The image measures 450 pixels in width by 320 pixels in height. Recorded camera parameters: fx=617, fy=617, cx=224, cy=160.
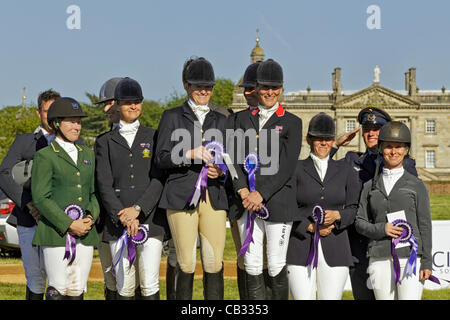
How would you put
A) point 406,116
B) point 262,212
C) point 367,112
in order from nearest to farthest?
point 262,212 < point 367,112 < point 406,116

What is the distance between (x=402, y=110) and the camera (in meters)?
84.1

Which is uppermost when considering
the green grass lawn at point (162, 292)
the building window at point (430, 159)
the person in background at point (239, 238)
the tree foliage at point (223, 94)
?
the tree foliage at point (223, 94)

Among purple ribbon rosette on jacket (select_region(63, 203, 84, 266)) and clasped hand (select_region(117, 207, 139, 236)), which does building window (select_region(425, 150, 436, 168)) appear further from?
purple ribbon rosette on jacket (select_region(63, 203, 84, 266))

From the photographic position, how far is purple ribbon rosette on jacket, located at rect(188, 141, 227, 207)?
5594 millimetres

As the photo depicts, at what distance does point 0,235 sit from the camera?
14.2 meters

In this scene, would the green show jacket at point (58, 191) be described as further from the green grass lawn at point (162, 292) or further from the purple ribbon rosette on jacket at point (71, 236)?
the green grass lawn at point (162, 292)

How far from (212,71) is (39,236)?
223 cm

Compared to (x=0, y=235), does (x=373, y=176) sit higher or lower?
higher

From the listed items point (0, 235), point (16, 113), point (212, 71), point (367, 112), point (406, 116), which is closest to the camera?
point (212, 71)

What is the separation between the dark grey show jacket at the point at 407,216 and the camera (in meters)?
5.64

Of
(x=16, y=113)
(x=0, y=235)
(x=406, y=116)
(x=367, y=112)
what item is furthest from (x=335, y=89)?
(x=367, y=112)

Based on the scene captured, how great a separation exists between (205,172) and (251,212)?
1.84 feet

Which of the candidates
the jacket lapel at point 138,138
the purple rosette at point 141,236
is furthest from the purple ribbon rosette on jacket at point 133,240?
the jacket lapel at point 138,138

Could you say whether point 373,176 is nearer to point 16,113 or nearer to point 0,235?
point 0,235
